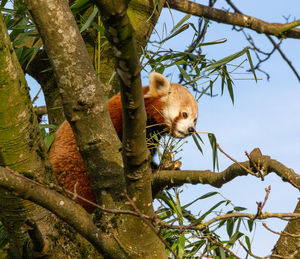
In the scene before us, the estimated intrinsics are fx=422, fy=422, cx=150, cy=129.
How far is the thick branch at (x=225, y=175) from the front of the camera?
202 centimetres

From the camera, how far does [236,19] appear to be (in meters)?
4.09

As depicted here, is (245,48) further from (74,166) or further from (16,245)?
(16,245)

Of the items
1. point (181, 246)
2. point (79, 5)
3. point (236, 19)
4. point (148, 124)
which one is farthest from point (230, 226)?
point (236, 19)

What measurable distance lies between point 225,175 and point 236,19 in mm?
2441

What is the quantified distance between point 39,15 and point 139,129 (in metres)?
0.90

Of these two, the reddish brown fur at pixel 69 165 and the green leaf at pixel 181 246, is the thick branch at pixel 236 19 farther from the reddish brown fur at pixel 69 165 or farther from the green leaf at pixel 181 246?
the green leaf at pixel 181 246

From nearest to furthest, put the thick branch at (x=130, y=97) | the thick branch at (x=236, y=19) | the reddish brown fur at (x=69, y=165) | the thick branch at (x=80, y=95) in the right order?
the thick branch at (x=130, y=97), the thick branch at (x=80, y=95), the reddish brown fur at (x=69, y=165), the thick branch at (x=236, y=19)

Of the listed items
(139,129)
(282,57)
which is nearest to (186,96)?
(282,57)

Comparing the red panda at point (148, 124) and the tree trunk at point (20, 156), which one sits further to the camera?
the red panda at point (148, 124)

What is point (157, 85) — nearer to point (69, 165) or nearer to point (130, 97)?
point (69, 165)

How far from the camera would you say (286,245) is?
8.66ft

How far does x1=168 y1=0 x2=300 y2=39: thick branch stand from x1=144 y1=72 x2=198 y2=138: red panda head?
31.3 inches

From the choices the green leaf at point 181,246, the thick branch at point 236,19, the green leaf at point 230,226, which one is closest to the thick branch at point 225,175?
the green leaf at point 181,246

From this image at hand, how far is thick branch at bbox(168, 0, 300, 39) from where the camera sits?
397 centimetres
